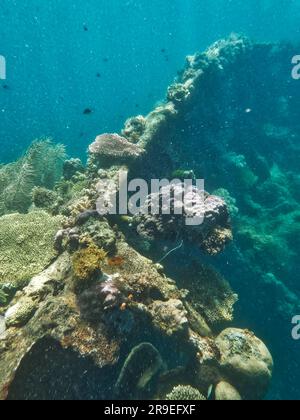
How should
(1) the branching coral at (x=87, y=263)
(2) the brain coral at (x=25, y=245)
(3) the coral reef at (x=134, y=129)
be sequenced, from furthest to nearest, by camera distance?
1. (3) the coral reef at (x=134, y=129)
2. (2) the brain coral at (x=25, y=245)
3. (1) the branching coral at (x=87, y=263)

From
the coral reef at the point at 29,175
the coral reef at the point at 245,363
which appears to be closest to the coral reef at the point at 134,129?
the coral reef at the point at 29,175

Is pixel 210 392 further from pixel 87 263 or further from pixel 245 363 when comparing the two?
pixel 87 263

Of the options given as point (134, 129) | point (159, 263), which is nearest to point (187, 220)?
point (159, 263)

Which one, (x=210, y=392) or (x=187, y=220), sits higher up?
(x=187, y=220)

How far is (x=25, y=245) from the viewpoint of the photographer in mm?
7711

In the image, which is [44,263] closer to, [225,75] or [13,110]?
[225,75]

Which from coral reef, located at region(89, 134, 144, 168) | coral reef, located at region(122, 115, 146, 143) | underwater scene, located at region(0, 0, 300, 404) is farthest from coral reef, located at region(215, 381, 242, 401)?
coral reef, located at region(122, 115, 146, 143)

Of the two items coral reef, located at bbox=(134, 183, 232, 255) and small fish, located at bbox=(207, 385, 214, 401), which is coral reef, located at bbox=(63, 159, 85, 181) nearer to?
coral reef, located at bbox=(134, 183, 232, 255)

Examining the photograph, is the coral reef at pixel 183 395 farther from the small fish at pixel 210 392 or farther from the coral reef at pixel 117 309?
the small fish at pixel 210 392

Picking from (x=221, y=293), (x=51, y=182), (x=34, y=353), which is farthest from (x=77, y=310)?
(x=51, y=182)

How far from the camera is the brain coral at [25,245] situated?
7.23 metres

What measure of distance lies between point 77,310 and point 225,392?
11.3 feet

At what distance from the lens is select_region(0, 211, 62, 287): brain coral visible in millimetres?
7227

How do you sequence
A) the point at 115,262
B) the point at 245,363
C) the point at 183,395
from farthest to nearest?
the point at 245,363 → the point at 115,262 → the point at 183,395
